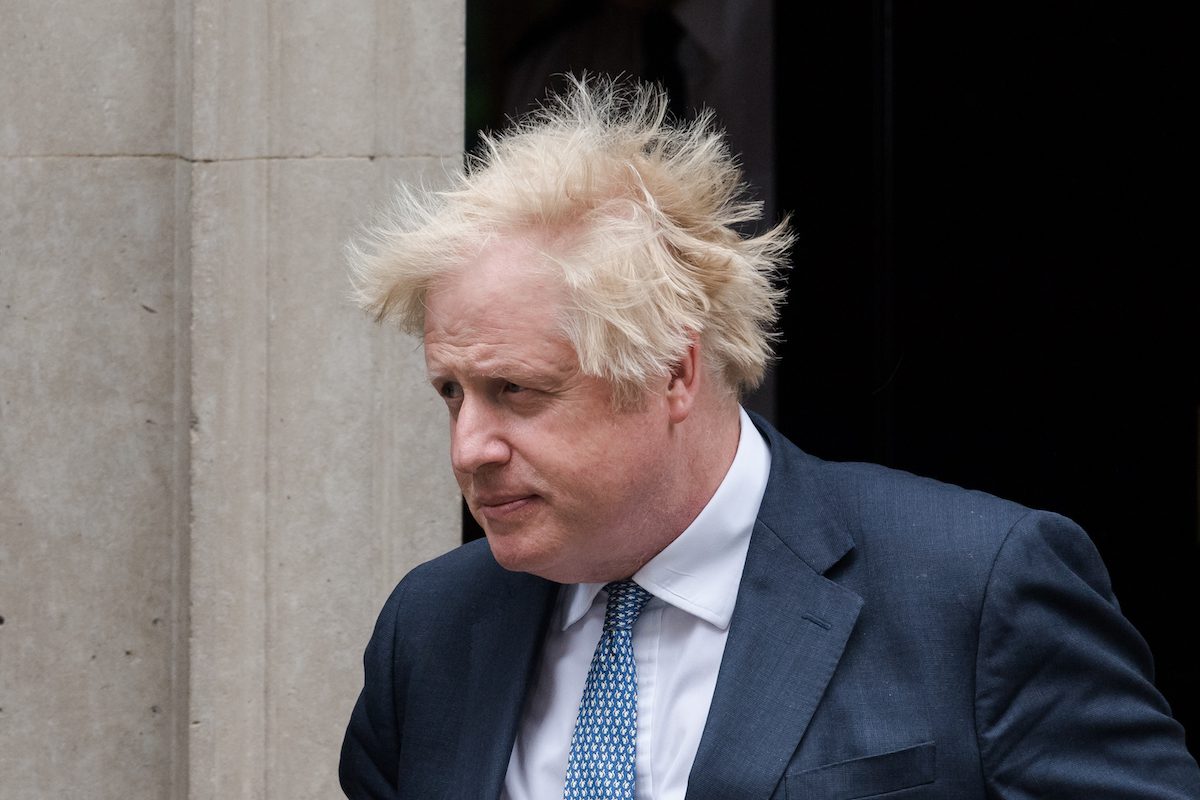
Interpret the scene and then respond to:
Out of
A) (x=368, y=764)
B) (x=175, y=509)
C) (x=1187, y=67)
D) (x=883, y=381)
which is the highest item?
(x=1187, y=67)

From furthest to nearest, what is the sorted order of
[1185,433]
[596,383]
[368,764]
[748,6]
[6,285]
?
1. [1185,433]
2. [748,6]
3. [6,285]
4. [368,764]
5. [596,383]

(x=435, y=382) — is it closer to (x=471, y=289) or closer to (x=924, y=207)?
(x=471, y=289)

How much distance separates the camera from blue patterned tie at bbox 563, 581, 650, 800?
2125mm

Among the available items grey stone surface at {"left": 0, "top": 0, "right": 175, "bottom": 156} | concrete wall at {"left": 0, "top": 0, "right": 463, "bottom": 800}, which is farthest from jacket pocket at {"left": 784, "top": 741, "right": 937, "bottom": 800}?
grey stone surface at {"left": 0, "top": 0, "right": 175, "bottom": 156}

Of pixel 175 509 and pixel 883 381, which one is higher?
pixel 883 381

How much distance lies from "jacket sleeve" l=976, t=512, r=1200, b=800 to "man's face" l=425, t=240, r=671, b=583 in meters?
0.53

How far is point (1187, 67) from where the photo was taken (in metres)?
4.14

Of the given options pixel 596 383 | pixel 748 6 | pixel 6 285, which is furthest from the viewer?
pixel 748 6

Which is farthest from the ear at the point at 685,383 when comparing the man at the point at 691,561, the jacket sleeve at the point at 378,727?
the jacket sleeve at the point at 378,727

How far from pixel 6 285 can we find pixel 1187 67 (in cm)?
328

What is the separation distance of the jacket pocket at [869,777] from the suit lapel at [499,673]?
0.48m

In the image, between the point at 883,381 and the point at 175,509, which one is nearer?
A: the point at 175,509

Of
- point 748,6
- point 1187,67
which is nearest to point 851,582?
point 748,6

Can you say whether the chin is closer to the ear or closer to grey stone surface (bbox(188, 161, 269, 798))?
the ear
